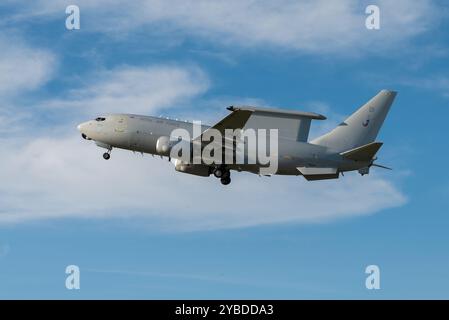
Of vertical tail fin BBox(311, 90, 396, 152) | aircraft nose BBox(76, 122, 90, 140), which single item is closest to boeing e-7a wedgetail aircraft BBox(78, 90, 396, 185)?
vertical tail fin BBox(311, 90, 396, 152)

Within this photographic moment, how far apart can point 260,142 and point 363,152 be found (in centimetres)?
1172

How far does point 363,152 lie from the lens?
67375 millimetres

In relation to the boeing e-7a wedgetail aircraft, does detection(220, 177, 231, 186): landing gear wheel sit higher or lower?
lower

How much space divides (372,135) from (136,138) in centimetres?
2775

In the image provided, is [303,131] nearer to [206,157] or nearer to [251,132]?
[251,132]

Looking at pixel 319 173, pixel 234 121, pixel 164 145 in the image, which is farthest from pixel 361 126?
pixel 164 145

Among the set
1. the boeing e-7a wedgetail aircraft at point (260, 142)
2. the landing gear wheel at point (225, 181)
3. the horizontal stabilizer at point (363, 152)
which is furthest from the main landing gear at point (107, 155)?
the horizontal stabilizer at point (363, 152)

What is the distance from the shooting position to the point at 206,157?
7350 cm

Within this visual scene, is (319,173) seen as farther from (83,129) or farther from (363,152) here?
(83,129)

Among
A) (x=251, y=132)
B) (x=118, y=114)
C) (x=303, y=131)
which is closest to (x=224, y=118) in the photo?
(x=251, y=132)

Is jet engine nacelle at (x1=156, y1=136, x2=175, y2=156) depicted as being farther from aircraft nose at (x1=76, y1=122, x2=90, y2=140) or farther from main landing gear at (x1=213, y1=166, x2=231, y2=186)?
aircraft nose at (x1=76, y1=122, x2=90, y2=140)

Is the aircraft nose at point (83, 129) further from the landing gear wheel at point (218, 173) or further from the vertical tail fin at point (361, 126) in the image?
the vertical tail fin at point (361, 126)

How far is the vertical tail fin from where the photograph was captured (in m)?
72.4

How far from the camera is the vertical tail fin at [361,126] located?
237 feet
